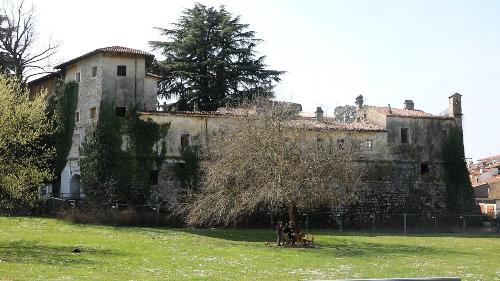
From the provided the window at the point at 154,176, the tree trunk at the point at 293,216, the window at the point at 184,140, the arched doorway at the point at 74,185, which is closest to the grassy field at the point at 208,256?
the tree trunk at the point at 293,216

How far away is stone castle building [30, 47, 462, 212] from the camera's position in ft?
156

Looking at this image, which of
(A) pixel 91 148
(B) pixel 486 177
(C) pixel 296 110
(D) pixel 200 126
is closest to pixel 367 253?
(C) pixel 296 110

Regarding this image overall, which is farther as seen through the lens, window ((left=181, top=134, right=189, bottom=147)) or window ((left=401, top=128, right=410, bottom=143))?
window ((left=401, top=128, right=410, bottom=143))

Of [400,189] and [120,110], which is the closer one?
[120,110]

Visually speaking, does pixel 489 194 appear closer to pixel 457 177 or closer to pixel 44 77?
pixel 457 177

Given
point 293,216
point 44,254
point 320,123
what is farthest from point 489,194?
point 44,254

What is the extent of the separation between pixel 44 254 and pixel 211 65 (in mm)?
35815

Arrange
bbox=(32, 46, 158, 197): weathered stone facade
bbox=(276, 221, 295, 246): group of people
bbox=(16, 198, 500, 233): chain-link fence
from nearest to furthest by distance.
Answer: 1. bbox=(276, 221, 295, 246): group of people
2. bbox=(16, 198, 500, 233): chain-link fence
3. bbox=(32, 46, 158, 197): weathered stone facade

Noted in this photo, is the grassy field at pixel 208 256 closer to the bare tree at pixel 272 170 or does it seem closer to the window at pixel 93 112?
the bare tree at pixel 272 170

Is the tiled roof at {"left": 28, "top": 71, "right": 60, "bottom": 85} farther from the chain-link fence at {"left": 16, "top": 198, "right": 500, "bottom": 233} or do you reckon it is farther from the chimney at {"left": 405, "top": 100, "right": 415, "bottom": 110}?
the chimney at {"left": 405, "top": 100, "right": 415, "bottom": 110}

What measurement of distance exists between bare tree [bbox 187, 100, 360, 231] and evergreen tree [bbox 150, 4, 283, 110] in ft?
65.4

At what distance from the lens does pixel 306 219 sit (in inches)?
1801

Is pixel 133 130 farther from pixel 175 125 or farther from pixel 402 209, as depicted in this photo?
pixel 402 209

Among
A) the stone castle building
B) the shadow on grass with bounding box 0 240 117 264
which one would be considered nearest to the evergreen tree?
the stone castle building
